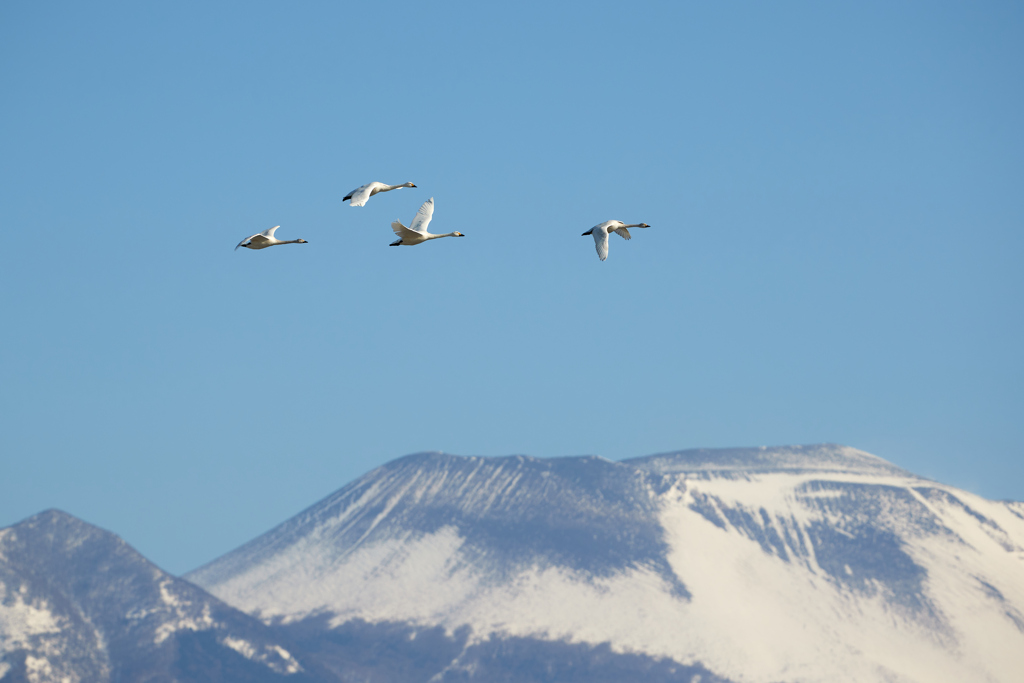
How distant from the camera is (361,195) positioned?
5912cm

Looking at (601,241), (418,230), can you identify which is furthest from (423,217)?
(601,241)

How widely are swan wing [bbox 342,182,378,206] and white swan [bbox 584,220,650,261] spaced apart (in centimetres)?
1013

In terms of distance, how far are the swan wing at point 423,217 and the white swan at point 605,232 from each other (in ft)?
26.6

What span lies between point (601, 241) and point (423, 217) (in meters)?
9.66

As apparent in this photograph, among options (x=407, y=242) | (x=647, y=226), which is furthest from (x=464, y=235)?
(x=647, y=226)

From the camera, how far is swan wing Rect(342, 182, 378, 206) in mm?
58031

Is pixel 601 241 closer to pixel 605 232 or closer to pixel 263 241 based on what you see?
pixel 605 232

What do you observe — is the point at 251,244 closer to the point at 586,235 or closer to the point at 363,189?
the point at 363,189

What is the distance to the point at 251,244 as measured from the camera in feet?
207

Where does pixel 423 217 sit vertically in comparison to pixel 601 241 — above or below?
above

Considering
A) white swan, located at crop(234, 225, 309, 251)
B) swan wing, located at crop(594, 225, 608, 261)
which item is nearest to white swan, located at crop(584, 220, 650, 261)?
swan wing, located at crop(594, 225, 608, 261)

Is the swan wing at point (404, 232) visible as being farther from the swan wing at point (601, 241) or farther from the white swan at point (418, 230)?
the swan wing at point (601, 241)

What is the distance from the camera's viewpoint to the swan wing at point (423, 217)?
61.3 m

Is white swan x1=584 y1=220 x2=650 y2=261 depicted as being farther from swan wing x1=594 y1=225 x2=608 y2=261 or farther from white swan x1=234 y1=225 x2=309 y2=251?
white swan x1=234 y1=225 x2=309 y2=251
